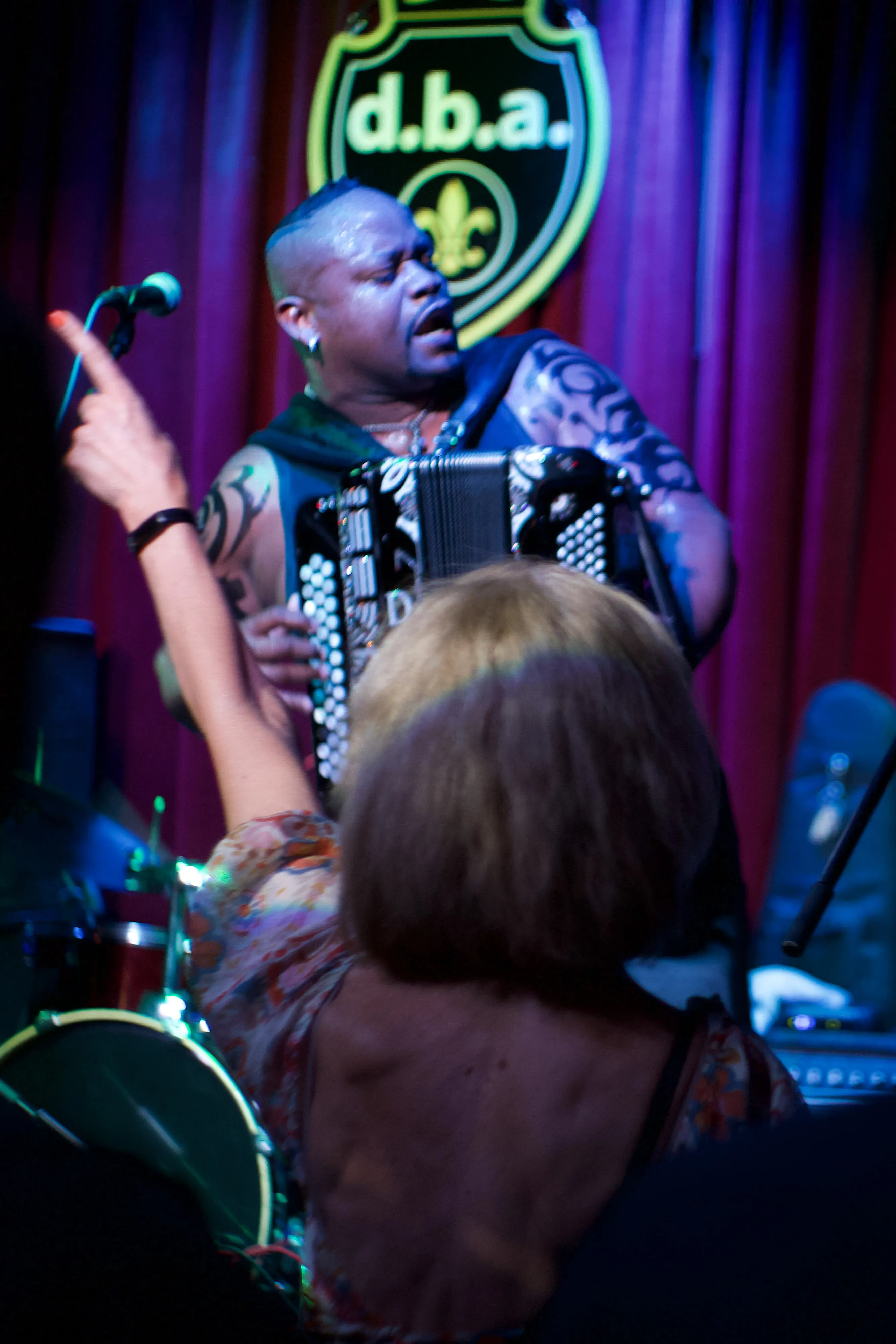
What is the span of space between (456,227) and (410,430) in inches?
30.8

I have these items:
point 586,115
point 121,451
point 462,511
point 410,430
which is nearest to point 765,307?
point 586,115

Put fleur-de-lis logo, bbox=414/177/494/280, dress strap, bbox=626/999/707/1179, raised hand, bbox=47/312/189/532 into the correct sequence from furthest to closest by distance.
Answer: fleur-de-lis logo, bbox=414/177/494/280, raised hand, bbox=47/312/189/532, dress strap, bbox=626/999/707/1179

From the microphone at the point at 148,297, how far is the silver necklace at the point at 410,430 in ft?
1.36

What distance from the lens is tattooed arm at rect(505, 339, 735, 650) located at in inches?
79.7

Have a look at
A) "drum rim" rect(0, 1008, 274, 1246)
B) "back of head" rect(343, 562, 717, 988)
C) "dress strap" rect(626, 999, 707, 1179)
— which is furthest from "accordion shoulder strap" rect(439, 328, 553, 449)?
"dress strap" rect(626, 999, 707, 1179)

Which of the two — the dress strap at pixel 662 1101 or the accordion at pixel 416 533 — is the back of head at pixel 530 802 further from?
the accordion at pixel 416 533

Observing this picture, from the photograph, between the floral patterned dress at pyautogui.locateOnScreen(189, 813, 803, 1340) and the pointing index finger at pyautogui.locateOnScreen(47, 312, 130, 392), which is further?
the pointing index finger at pyautogui.locateOnScreen(47, 312, 130, 392)

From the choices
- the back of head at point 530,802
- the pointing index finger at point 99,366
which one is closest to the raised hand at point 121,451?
the pointing index finger at point 99,366

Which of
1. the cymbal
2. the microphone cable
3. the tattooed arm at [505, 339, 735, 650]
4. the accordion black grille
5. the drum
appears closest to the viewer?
the microphone cable

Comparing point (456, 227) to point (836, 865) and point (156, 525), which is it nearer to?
point (156, 525)

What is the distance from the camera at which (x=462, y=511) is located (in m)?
1.82

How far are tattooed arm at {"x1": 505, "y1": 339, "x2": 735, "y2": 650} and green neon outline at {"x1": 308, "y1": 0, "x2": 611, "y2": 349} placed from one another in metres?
0.50

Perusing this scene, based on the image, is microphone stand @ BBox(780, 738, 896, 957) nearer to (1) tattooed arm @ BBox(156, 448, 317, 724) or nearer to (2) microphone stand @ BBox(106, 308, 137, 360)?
(1) tattooed arm @ BBox(156, 448, 317, 724)

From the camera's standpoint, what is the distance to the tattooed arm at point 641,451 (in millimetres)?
2025
